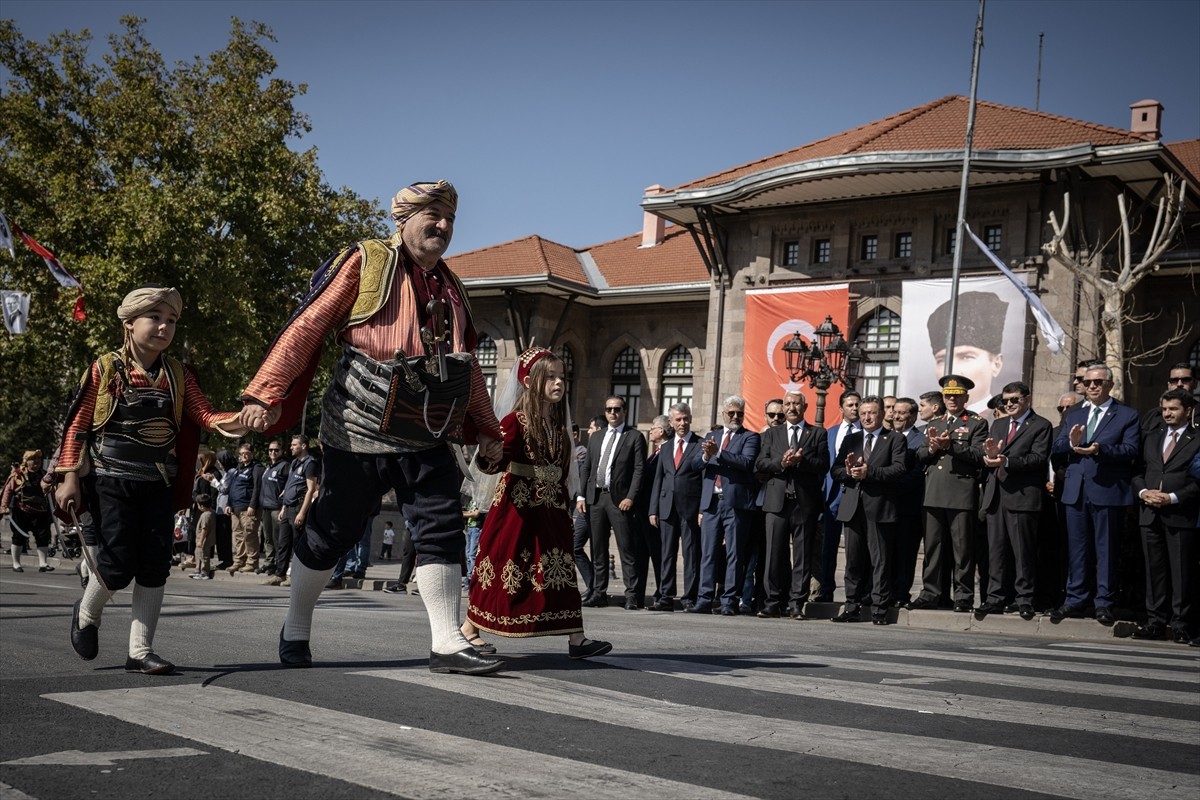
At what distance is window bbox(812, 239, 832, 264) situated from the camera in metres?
35.2

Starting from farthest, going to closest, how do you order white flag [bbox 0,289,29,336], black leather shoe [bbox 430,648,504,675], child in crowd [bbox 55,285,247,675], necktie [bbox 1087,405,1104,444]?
white flag [bbox 0,289,29,336] → necktie [bbox 1087,405,1104,444] → child in crowd [bbox 55,285,247,675] → black leather shoe [bbox 430,648,504,675]

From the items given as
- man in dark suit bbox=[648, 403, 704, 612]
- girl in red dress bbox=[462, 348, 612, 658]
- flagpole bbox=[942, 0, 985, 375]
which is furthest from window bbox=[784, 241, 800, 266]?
girl in red dress bbox=[462, 348, 612, 658]

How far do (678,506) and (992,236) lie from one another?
67.5 feet

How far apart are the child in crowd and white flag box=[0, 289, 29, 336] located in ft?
77.6

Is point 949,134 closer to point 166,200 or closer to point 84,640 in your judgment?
point 166,200

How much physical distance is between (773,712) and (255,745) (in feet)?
6.77

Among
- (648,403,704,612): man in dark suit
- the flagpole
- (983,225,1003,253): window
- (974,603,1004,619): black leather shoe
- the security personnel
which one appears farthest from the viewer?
(983,225,1003,253): window

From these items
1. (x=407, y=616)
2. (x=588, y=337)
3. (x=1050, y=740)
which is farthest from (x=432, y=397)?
(x=588, y=337)

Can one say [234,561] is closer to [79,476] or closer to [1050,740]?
[79,476]

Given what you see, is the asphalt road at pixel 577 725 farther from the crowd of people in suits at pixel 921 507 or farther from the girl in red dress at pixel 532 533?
A: the crowd of people in suits at pixel 921 507

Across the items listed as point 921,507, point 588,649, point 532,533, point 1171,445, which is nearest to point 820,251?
point 921,507

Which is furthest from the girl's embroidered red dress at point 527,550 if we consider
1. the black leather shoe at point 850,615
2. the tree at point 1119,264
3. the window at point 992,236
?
the window at point 992,236

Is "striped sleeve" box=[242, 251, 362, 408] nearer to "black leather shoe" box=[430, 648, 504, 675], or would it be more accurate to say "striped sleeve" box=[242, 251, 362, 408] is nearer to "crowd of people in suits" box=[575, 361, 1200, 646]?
"black leather shoe" box=[430, 648, 504, 675]

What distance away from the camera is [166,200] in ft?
95.2
